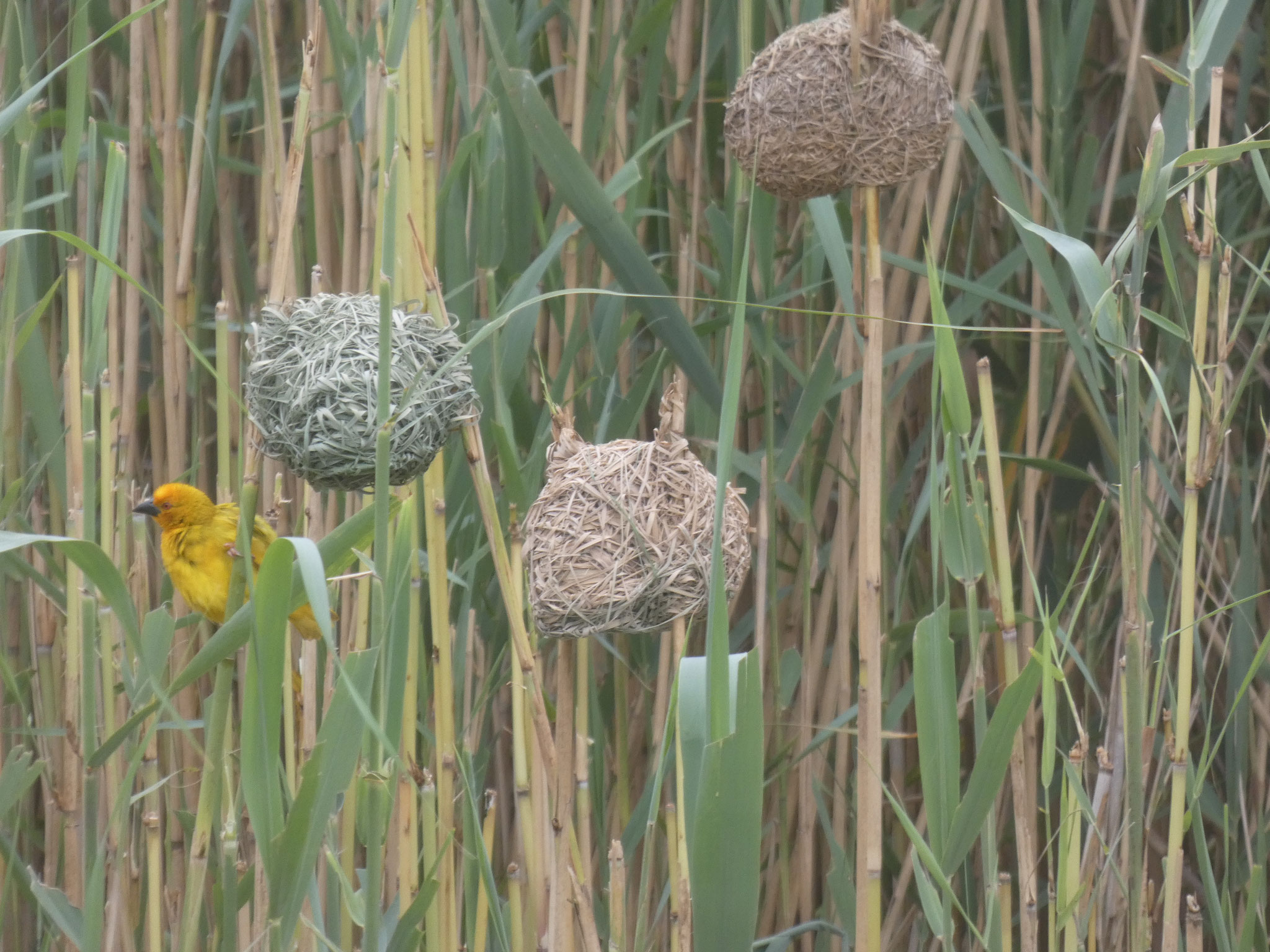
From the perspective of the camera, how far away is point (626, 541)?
3.04 feet

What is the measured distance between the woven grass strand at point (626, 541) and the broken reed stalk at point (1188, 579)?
13.6 inches

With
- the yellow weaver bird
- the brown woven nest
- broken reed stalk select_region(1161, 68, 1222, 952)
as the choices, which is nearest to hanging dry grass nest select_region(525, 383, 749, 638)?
the brown woven nest

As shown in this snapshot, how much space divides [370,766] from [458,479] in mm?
525

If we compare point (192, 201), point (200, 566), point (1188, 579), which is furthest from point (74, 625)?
point (1188, 579)

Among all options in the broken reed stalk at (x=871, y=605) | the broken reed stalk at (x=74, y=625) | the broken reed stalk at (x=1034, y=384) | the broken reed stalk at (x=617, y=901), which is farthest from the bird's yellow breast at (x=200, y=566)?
the broken reed stalk at (x=1034, y=384)

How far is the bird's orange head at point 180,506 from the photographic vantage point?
52.7 inches

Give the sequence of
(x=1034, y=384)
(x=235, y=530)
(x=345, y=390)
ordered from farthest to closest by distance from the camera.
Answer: (x=1034, y=384) < (x=235, y=530) < (x=345, y=390)

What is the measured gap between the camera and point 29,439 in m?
1.73

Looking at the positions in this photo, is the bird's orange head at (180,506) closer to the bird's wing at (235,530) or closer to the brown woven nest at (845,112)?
the bird's wing at (235,530)

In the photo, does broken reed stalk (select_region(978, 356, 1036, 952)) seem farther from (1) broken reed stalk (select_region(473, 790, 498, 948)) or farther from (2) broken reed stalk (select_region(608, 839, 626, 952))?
(1) broken reed stalk (select_region(473, 790, 498, 948))

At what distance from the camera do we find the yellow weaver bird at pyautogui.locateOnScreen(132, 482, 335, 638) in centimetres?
133

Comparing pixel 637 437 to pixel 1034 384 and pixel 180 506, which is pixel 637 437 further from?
pixel 180 506

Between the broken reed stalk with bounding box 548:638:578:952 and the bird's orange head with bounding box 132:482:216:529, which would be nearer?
the broken reed stalk with bounding box 548:638:578:952

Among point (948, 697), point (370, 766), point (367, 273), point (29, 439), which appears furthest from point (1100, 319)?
point (29, 439)
